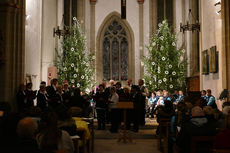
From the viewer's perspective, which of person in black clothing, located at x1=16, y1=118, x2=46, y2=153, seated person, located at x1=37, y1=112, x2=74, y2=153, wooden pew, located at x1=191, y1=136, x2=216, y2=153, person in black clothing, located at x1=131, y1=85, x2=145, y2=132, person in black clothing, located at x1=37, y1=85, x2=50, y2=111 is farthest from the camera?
person in black clothing, located at x1=131, y1=85, x2=145, y2=132

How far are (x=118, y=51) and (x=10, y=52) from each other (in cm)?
1165

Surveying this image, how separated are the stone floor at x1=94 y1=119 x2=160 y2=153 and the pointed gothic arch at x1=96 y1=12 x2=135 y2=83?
32.2 ft

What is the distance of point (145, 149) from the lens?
6.85 metres

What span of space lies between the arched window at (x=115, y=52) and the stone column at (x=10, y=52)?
10.9 metres

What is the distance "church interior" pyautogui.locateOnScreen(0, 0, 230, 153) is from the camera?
643cm

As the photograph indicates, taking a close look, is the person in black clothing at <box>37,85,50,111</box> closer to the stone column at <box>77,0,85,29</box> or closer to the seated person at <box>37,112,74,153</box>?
the seated person at <box>37,112,74,153</box>

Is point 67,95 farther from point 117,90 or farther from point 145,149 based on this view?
point 145,149

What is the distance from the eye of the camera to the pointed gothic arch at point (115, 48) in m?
18.7

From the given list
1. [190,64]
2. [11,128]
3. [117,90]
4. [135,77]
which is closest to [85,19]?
[135,77]

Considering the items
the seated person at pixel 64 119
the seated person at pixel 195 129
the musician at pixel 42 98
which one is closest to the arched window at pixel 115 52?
the musician at pixel 42 98

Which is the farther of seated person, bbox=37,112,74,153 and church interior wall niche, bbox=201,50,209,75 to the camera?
church interior wall niche, bbox=201,50,209,75

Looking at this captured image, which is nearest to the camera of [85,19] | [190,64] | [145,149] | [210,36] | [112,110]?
[145,149]

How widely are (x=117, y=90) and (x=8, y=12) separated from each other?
3.88 meters

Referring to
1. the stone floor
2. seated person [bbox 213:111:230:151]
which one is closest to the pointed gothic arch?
the stone floor
